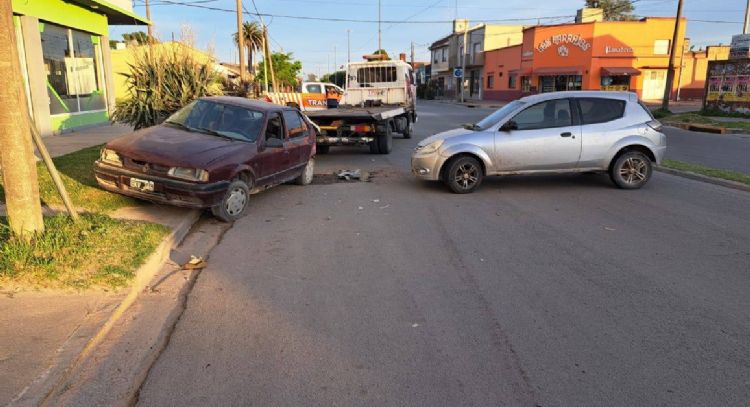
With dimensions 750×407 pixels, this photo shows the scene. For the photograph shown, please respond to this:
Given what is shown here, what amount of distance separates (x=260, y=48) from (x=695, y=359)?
6496 cm

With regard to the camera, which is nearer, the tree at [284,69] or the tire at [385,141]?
the tire at [385,141]

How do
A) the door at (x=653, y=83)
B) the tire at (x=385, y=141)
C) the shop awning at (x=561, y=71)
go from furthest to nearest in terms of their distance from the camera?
the door at (x=653, y=83) → the shop awning at (x=561, y=71) → the tire at (x=385, y=141)

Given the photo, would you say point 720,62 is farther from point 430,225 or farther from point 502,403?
point 502,403

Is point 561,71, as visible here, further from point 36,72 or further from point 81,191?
point 81,191

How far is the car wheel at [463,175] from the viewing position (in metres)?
9.16

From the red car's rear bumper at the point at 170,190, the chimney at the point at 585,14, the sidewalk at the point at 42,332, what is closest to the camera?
the sidewalk at the point at 42,332

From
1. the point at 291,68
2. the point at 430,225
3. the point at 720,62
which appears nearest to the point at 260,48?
the point at 291,68

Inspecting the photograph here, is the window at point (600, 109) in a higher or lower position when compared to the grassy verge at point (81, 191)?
higher

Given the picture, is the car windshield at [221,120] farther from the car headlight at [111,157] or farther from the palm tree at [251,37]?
the palm tree at [251,37]

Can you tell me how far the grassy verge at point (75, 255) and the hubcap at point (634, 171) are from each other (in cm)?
754

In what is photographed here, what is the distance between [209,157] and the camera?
6984 mm

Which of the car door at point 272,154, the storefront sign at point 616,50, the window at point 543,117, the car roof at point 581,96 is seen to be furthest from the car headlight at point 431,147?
the storefront sign at point 616,50

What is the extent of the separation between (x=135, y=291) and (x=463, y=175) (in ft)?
19.1

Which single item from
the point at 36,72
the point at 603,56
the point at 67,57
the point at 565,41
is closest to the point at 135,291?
the point at 36,72
